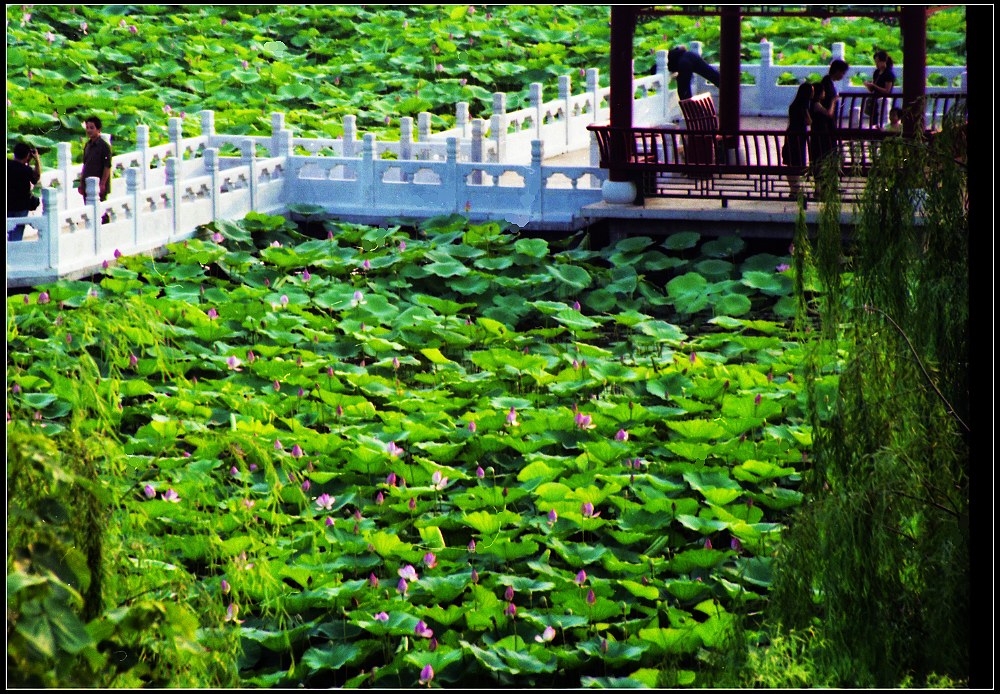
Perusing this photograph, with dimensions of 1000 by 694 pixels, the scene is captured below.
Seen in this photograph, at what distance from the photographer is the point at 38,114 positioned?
Result: 17156mm

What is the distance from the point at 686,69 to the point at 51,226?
24.3 feet

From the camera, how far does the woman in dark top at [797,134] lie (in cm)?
1228

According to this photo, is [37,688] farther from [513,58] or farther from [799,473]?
[513,58]

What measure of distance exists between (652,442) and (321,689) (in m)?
2.88

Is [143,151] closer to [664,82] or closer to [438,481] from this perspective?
[664,82]

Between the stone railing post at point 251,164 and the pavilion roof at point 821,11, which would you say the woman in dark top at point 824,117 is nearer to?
the pavilion roof at point 821,11

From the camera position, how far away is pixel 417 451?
28.5ft

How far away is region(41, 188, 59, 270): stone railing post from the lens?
10867mm

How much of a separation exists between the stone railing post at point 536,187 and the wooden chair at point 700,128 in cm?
116

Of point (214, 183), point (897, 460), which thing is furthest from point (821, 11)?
point (897, 460)

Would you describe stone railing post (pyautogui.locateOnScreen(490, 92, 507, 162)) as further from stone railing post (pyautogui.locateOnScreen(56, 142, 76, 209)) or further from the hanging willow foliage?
the hanging willow foliage

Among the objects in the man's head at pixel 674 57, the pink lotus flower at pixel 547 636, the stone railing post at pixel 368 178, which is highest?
the man's head at pixel 674 57

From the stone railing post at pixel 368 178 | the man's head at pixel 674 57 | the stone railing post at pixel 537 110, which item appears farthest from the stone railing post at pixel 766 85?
the stone railing post at pixel 368 178

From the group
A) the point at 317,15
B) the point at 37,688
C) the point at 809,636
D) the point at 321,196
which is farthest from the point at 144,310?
the point at 317,15
